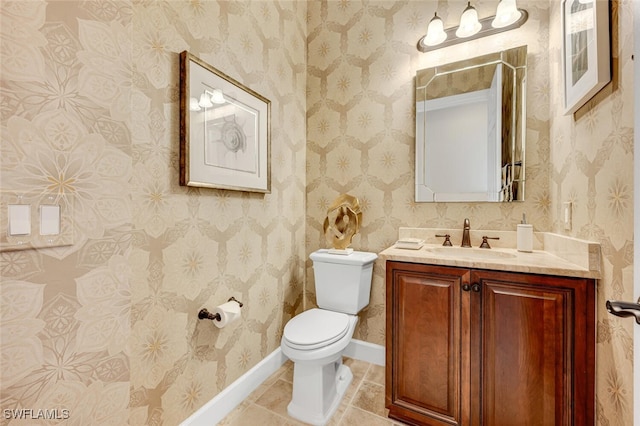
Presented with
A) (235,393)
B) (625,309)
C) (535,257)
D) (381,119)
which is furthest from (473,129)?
(235,393)

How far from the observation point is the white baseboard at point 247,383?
1.33 metres

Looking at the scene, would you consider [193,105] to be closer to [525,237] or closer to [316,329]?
[316,329]

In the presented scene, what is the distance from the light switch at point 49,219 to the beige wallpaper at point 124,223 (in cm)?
5

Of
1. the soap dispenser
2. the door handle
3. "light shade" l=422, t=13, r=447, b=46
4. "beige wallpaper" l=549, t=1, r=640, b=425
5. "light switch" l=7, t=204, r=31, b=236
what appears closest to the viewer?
the door handle

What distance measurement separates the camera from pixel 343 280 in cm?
177

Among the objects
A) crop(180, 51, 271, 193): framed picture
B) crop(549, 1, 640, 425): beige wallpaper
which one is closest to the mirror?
crop(549, 1, 640, 425): beige wallpaper

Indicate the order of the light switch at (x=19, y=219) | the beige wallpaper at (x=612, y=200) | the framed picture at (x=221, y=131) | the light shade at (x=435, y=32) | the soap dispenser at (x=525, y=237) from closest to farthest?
the light switch at (x=19, y=219) < the beige wallpaper at (x=612, y=200) < the framed picture at (x=221, y=131) < the soap dispenser at (x=525, y=237) < the light shade at (x=435, y=32)

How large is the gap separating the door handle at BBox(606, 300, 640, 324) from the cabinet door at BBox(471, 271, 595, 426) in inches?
A: 24.4

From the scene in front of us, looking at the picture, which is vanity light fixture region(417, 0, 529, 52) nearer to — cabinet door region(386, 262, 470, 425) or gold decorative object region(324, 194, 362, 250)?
gold decorative object region(324, 194, 362, 250)

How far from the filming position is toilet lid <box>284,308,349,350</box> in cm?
137

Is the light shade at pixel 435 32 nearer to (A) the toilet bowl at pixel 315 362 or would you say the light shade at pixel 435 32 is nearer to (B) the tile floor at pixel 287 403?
(A) the toilet bowl at pixel 315 362

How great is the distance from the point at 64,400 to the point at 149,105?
105 cm

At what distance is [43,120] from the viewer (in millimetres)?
750

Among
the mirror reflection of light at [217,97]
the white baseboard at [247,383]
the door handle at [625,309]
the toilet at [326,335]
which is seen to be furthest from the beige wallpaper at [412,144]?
the mirror reflection of light at [217,97]
